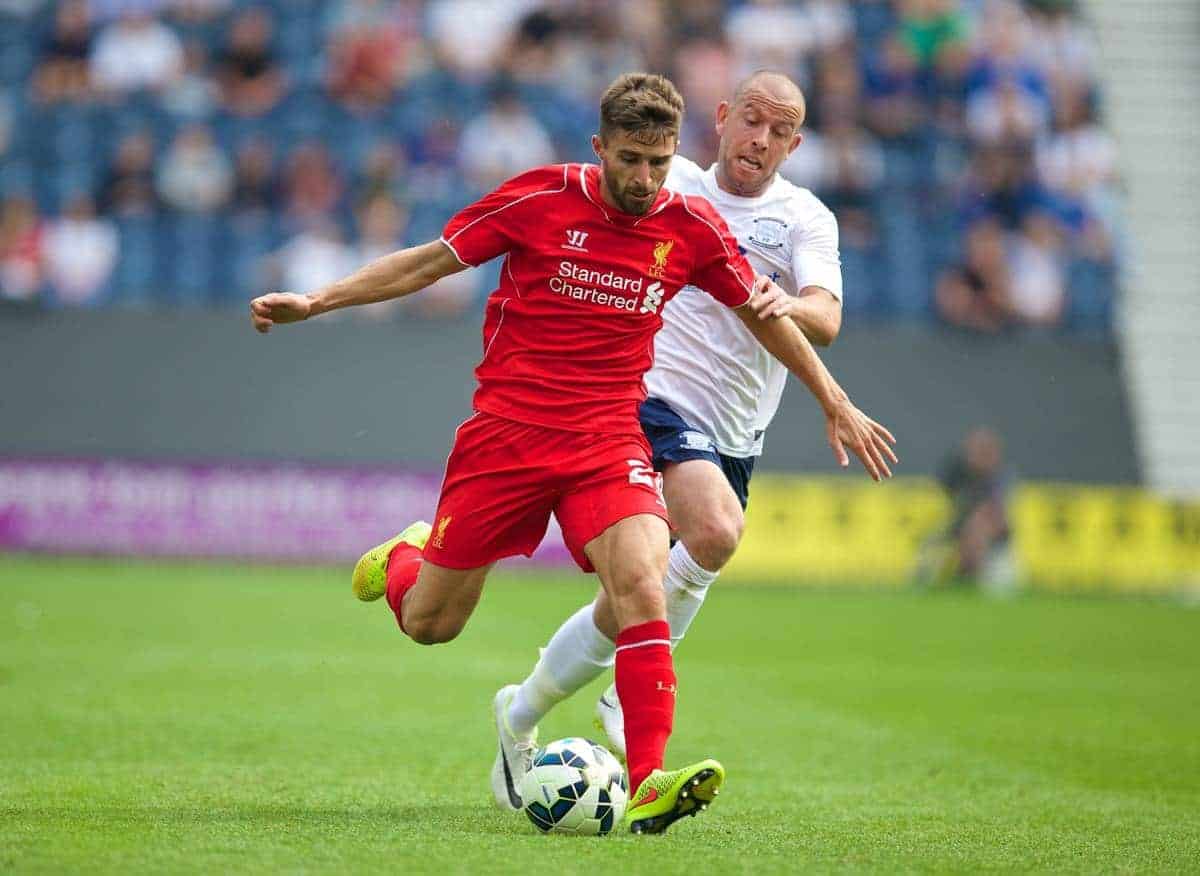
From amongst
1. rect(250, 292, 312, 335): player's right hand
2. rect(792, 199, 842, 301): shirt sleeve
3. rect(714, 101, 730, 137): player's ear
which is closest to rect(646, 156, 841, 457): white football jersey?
rect(792, 199, 842, 301): shirt sleeve

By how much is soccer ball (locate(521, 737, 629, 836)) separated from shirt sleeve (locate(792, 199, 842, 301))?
2.16 meters

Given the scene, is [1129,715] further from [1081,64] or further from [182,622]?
[1081,64]

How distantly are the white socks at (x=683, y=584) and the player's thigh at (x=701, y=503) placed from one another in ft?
0.44

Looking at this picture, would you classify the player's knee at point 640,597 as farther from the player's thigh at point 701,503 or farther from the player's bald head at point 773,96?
the player's bald head at point 773,96

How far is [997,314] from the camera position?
62.8ft

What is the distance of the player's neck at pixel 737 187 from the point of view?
7258 mm

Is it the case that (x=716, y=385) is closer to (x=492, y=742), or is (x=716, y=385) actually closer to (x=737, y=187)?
(x=737, y=187)

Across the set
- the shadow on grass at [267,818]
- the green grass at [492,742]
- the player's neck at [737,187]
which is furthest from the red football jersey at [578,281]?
the green grass at [492,742]

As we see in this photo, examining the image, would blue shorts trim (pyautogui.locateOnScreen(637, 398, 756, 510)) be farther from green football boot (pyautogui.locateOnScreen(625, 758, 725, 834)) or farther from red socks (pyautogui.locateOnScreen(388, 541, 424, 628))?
green football boot (pyautogui.locateOnScreen(625, 758, 725, 834))

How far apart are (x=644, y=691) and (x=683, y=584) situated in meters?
1.26

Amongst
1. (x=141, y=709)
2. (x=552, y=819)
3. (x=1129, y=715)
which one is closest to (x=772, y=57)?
(x=1129, y=715)

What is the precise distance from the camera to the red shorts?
6066mm

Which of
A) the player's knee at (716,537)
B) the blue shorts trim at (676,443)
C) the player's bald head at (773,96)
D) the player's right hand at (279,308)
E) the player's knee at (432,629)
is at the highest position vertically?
the player's bald head at (773,96)

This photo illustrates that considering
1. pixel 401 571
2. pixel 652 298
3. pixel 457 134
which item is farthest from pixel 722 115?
pixel 457 134
